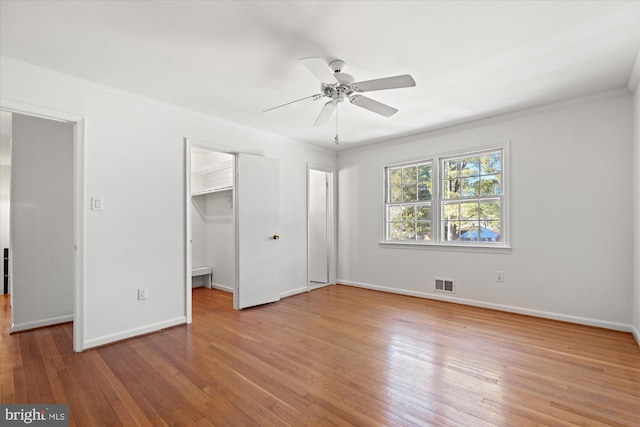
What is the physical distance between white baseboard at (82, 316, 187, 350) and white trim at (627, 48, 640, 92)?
5010 mm

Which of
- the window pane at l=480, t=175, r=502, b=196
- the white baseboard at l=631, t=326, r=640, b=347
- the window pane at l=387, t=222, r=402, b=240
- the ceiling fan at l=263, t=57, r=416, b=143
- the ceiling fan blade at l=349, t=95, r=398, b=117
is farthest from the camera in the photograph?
the window pane at l=387, t=222, r=402, b=240

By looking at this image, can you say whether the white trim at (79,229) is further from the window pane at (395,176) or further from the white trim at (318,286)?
the window pane at (395,176)

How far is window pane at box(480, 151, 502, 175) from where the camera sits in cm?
413

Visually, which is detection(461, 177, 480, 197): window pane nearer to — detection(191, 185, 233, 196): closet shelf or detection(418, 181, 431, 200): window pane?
detection(418, 181, 431, 200): window pane

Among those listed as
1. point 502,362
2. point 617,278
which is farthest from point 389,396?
point 617,278

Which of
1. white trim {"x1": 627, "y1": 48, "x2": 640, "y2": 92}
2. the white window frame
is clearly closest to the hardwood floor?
the white window frame

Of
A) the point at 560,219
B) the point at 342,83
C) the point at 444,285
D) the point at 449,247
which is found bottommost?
the point at 444,285

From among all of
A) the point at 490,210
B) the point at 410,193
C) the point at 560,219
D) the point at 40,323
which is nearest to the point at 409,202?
the point at 410,193

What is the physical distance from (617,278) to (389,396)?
2.98 metres

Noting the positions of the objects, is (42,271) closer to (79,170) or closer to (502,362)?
(79,170)

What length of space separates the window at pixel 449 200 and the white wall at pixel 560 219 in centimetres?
19

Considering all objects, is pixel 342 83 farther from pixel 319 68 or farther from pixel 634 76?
pixel 634 76

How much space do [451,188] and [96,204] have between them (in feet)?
14.3

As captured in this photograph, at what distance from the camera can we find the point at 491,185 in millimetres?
4180
